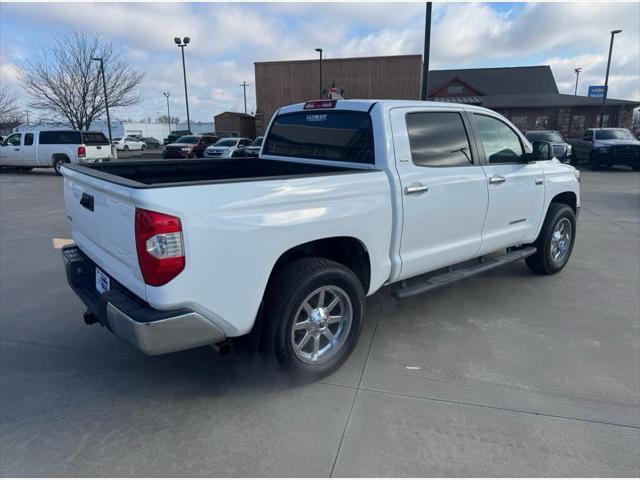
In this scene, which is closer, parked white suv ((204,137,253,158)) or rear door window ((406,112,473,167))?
rear door window ((406,112,473,167))

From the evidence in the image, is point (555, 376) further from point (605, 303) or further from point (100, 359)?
point (100, 359)

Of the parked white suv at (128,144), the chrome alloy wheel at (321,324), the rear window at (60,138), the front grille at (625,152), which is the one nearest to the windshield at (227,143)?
the rear window at (60,138)

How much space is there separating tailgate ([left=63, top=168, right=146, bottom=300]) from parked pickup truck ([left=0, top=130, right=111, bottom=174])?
648 inches

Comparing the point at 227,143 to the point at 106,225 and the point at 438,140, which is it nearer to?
the point at 438,140

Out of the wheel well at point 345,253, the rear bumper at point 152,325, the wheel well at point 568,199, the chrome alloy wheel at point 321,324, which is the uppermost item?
the wheel well at point 568,199

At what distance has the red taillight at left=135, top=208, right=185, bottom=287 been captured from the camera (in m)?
2.27

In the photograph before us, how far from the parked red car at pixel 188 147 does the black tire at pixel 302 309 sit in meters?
21.0

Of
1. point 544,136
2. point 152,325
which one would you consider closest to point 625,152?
point 544,136

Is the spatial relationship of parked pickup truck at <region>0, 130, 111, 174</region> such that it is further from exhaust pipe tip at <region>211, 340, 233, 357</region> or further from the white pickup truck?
exhaust pipe tip at <region>211, 340, 233, 357</region>

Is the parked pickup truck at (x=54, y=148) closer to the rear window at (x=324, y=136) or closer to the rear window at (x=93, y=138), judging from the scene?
the rear window at (x=93, y=138)

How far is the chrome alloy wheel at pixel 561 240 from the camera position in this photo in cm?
530

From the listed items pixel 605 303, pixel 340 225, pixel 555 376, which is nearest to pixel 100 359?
pixel 340 225

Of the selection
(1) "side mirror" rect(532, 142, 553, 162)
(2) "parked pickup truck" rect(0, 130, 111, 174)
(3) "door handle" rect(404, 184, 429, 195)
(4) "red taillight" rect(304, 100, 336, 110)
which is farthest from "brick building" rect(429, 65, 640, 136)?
(3) "door handle" rect(404, 184, 429, 195)

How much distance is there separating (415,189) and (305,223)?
1059mm
